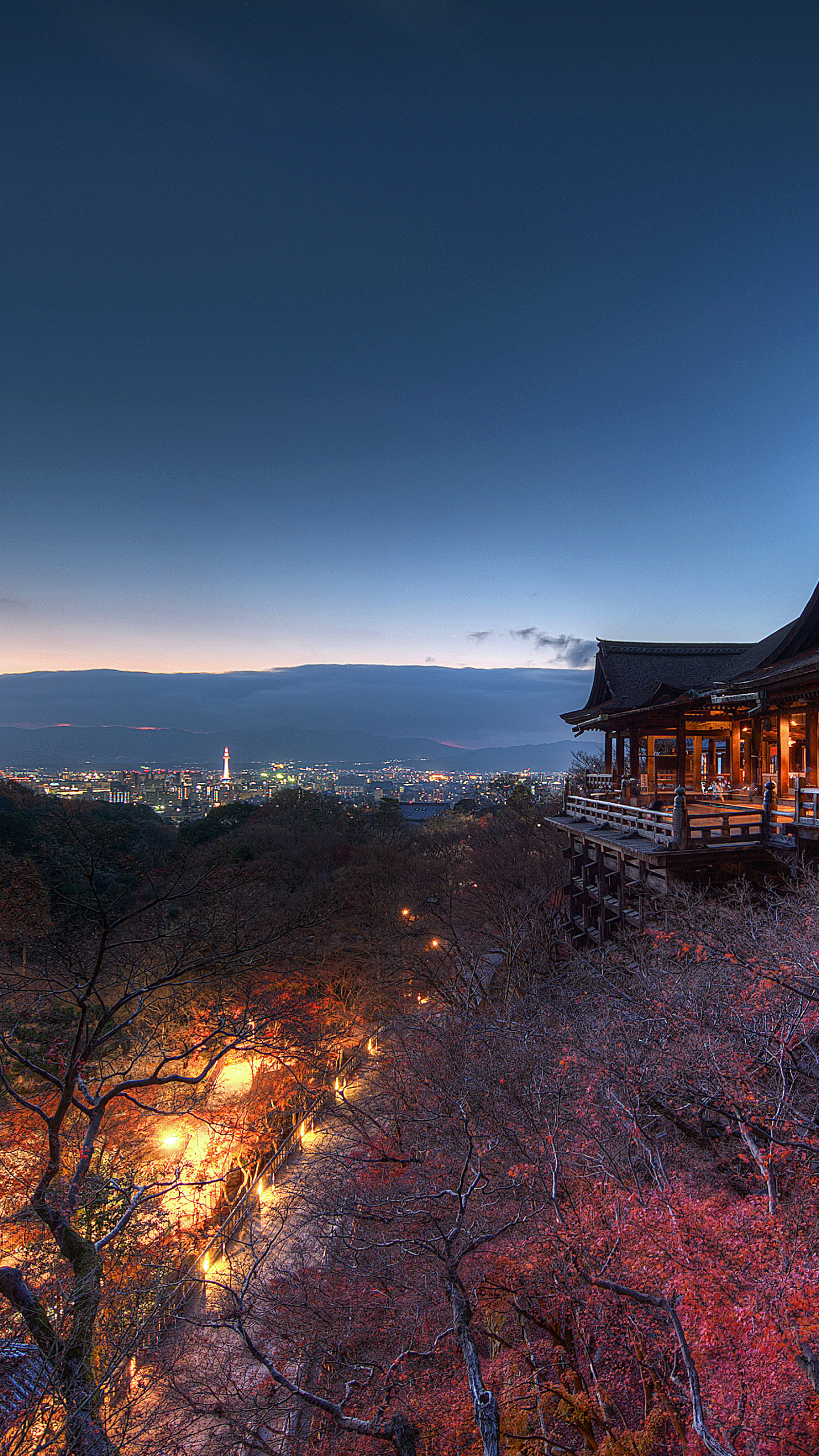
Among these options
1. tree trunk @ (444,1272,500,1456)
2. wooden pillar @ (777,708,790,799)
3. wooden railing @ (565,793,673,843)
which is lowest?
tree trunk @ (444,1272,500,1456)

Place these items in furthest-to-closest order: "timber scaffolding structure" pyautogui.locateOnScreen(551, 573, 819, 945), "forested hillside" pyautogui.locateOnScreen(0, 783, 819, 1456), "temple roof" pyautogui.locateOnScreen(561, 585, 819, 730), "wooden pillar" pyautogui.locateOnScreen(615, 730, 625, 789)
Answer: "wooden pillar" pyautogui.locateOnScreen(615, 730, 625, 789)
"temple roof" pyautogui.locateOnScreen(561, 585, 819, 730)
"timber scaffolding structure" pyautogui.locateOnScreen(551, 573, 819, 945)
"forested hillside" pyautogui.locateOnScreen(0, 783, 819, 1456)

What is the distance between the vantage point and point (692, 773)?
2345cm

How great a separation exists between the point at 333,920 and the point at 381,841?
13.9 m

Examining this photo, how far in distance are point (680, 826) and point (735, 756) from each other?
1031 centimetres

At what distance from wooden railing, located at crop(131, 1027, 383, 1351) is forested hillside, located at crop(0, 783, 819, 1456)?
352 millimetres

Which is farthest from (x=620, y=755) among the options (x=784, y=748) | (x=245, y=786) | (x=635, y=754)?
(x=245, y=786)

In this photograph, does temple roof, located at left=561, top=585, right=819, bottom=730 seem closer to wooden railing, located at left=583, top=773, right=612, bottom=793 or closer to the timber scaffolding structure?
the timber scaffolding structure

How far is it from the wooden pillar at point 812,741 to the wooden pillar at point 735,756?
21.2 ft

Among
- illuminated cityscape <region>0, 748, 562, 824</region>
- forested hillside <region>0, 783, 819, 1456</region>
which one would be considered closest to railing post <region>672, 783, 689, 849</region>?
forested hillside <region>0, 783, 819, 1456</region>

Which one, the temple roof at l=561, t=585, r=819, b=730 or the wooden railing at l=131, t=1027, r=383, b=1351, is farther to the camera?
the temple roof at l=561, t=585, r=819, b=730

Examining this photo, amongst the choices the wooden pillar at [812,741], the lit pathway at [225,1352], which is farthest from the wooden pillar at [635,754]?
the lit pathway at [225,1352]

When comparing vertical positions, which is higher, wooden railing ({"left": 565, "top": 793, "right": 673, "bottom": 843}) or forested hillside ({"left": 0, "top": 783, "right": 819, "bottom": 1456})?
wooden railing ({"left": 565, "top": 793, "right": 673, "bottom": 843})

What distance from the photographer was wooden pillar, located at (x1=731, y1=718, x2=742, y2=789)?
829 inches

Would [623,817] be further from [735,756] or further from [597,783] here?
[597,783]
